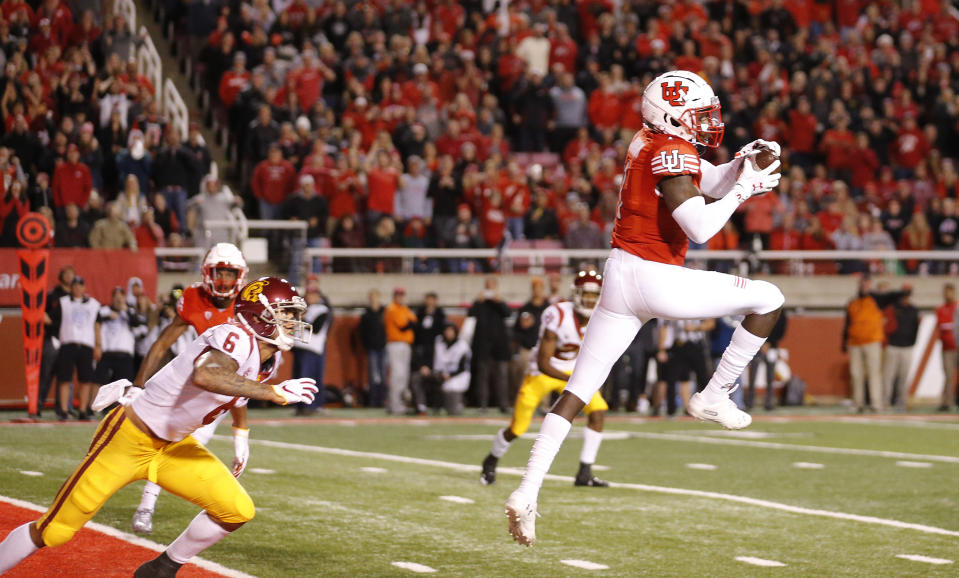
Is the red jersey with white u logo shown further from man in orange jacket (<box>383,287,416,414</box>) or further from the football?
man in orange jacket (<box>383,287,416,414</box>)

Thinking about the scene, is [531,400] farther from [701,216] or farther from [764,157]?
[701,216]

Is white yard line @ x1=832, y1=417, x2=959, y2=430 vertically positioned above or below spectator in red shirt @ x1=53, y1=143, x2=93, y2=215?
below

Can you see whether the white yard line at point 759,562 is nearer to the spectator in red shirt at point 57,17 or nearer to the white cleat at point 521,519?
the white cleat at point 521,519

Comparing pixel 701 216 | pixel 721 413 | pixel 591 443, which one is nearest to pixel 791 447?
pixel 591 443

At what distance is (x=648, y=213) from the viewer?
6301mm

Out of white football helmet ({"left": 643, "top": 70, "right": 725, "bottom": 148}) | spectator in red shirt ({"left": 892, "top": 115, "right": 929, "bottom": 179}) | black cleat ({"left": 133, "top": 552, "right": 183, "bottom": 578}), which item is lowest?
black cleat ({"left": 133, "top": 552, "right": 183, "bottom": 578})

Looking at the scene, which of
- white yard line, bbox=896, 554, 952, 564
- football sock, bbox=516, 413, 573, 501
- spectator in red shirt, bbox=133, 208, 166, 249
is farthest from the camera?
spectator in red shirt, bbox=133, 208, 166, 249

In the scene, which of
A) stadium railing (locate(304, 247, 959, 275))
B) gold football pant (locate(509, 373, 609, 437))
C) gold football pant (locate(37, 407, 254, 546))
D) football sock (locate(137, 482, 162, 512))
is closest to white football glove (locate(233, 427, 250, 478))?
football sock (locate(137, 482, 162, 512))

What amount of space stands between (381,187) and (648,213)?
1213 cm

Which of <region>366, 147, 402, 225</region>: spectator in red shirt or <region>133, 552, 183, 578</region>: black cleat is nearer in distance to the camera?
<region>133, 552, 183, 578</region>: black cleat

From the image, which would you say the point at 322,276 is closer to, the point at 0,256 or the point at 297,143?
the point at 297,143

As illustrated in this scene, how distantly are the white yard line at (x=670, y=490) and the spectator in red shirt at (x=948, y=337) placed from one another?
9.64 metres

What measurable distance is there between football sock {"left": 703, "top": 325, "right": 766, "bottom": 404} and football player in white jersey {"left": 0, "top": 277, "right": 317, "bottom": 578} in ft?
6.06

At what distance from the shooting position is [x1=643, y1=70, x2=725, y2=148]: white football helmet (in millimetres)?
6285
